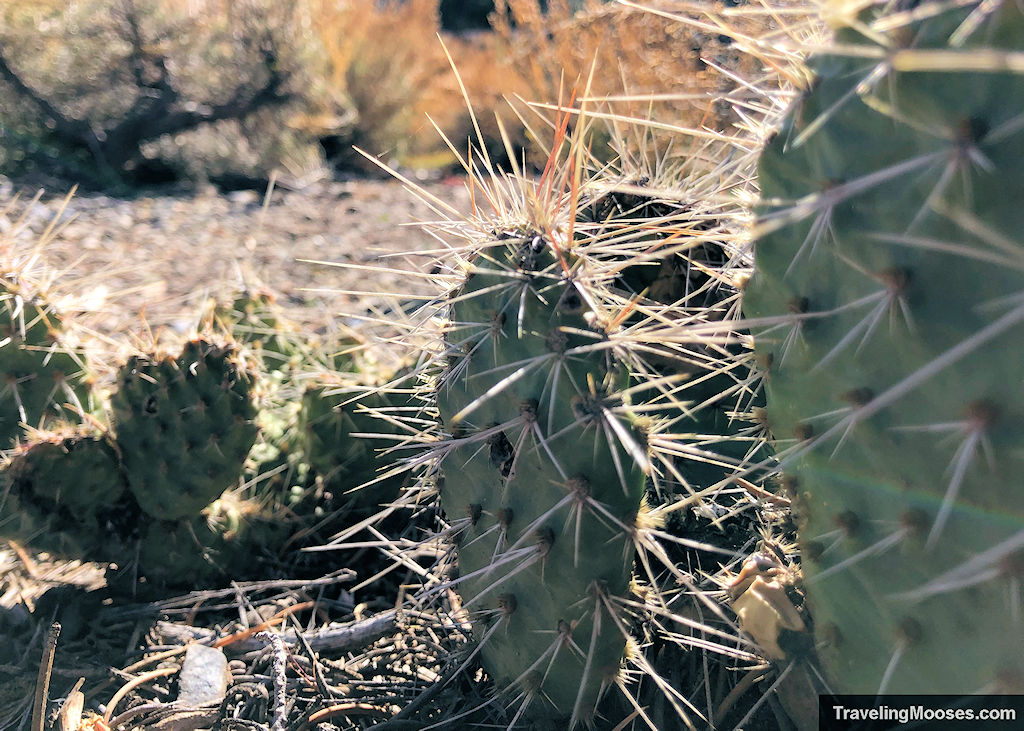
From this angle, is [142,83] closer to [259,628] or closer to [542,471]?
[259,628]

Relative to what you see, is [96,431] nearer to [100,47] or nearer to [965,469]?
[965,469]

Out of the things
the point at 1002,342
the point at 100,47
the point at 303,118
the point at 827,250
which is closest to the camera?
the point at 1002,342

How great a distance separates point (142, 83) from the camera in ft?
18.2

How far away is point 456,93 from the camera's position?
23.5 feet

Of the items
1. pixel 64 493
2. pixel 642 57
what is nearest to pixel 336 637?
pixel 64 493

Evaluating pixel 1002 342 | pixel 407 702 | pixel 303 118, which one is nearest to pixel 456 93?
pixel 303 118

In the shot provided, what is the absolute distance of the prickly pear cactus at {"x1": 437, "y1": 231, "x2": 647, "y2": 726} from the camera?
1118 mm

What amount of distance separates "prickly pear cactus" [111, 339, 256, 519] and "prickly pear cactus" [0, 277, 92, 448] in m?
0.27

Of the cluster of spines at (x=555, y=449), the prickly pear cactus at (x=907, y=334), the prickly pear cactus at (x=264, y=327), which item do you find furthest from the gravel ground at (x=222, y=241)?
the prickly pear cactus at (x=907, y=334)

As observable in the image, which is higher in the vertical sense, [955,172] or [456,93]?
[955,172]

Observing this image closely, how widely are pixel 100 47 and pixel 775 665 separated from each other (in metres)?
5.87

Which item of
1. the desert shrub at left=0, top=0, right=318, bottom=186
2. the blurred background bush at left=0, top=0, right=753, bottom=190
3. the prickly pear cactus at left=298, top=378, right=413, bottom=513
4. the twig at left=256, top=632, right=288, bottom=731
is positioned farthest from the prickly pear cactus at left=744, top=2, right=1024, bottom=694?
the desert shrub at left=0, top=0, right=318, bottom=186

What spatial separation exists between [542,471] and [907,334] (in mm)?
523

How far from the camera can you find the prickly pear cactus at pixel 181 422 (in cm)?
175
